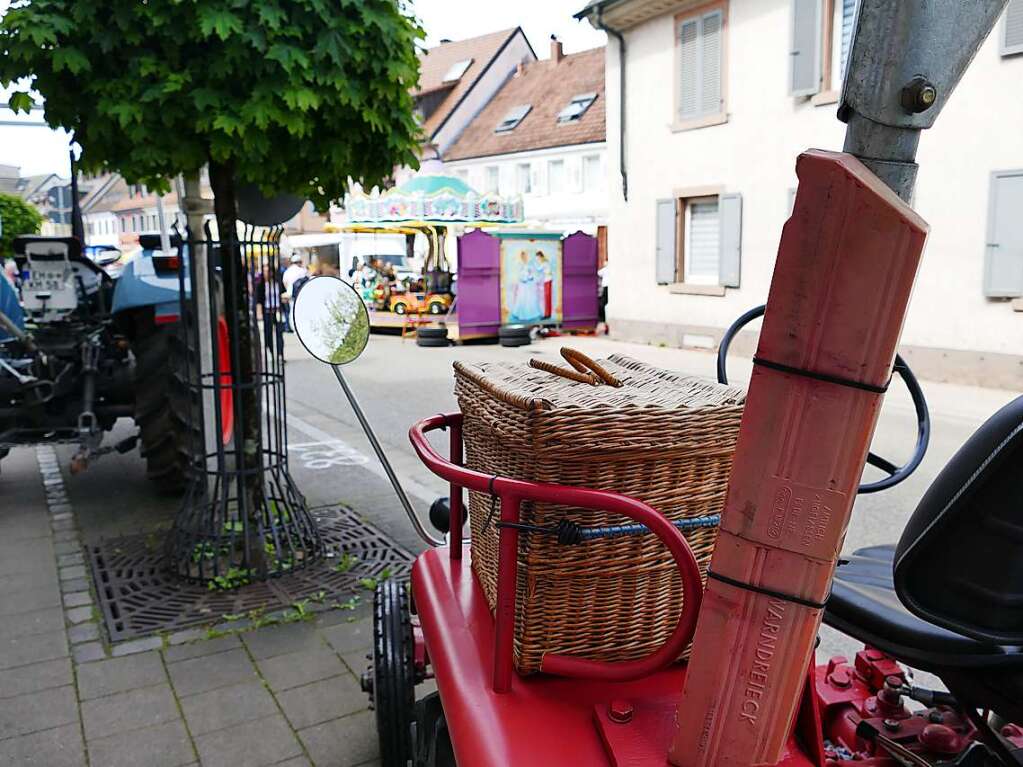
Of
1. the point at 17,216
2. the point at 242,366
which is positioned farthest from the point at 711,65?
the point at 17,216

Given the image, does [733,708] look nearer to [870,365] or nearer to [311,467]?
[870,365]

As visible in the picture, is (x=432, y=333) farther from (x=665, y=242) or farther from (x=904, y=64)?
(x=904, y=64)

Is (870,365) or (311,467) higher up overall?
(870,365)

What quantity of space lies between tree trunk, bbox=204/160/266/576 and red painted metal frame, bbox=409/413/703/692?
2281mm

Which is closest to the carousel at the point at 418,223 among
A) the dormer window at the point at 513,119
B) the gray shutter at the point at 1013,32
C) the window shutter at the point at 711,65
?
the window shutter at the point at 711,65

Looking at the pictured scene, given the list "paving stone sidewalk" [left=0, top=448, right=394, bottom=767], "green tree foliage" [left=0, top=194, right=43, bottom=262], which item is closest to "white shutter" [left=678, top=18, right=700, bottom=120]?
"paving stone sidewalk" [left=0, top=448, right=394, bottom=767]

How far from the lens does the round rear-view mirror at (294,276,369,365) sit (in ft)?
10.7

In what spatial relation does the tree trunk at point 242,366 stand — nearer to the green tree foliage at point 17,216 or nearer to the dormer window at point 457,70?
the green tree foliage at point 17,216

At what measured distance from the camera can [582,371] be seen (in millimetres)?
2021

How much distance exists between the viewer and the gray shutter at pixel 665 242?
47.4 ft

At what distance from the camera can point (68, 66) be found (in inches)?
126

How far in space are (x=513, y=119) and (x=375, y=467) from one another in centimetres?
2523

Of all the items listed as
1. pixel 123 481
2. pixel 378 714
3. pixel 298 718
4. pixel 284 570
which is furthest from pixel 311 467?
pixel 378 714

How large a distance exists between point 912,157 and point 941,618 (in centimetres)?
74
